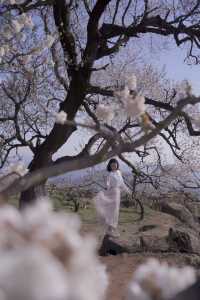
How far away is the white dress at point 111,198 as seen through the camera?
966 cm

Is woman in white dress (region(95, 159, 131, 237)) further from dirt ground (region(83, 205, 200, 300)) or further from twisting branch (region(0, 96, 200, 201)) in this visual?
twisting branch (region(0, 96, 200, 201))

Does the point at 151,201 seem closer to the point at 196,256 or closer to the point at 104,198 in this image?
the point at 104,198

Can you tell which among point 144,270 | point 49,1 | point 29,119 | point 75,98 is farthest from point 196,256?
point 144,270

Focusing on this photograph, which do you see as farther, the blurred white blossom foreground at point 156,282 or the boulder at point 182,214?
the boulder at point 182,214

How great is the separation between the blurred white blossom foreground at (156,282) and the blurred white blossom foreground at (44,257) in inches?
7.9

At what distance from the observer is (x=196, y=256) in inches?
286

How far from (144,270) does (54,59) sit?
869 centimetres

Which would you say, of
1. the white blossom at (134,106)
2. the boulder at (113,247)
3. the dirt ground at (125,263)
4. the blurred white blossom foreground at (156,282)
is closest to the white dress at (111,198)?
the boulder at (113,247)

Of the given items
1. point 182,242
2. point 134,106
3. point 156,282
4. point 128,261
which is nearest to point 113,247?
point 128,261

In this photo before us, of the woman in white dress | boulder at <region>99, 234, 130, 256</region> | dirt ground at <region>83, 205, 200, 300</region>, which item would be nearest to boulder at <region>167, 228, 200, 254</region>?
dirt ground at <region>83, 205, 200, 300</region>

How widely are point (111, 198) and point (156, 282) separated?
9.19 m

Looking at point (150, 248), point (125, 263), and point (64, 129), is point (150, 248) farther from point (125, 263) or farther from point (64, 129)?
point (64, 129)

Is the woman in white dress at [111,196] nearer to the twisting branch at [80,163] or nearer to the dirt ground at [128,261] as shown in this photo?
the dirt ground at [128,261]

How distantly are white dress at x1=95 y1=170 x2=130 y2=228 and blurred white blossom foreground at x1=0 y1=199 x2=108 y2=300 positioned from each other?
908 centimetres
